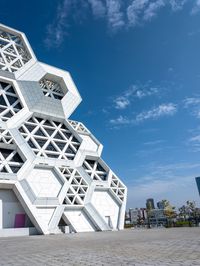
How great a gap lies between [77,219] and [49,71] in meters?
23.5

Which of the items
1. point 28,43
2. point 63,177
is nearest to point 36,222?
point 63,177

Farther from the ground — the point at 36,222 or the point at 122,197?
the point at 122,197

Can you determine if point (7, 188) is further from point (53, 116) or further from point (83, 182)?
point (53, 116)

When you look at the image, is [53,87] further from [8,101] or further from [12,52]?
[8,101]

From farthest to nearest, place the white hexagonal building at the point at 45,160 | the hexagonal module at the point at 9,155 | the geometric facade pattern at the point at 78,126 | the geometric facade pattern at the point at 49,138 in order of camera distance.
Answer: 1. the geometric facade pattern at the point at 78,126
2. the geometric facade pattern at the point at 49,138
3. the hexagonal module at the point at 9,155
4. the white hexagonal building at the point at 45,160

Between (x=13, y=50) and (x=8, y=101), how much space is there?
11.6 m

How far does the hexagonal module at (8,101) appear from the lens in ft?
110

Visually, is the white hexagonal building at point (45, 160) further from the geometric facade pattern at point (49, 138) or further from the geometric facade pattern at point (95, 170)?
the geometric facade pattern at point (95, 170)

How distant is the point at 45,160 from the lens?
31531mm

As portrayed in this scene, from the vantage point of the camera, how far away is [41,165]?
30656 mm

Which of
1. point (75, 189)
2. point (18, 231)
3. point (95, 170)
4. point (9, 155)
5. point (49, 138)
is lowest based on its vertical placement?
point (18, 231)

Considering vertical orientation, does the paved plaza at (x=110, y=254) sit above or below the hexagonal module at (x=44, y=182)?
below

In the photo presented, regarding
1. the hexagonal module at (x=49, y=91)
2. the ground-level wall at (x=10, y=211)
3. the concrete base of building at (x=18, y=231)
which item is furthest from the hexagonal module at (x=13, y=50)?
the concrete base of building at (x=18, y=231)

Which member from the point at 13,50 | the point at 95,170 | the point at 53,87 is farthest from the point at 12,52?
the point at 95,170
